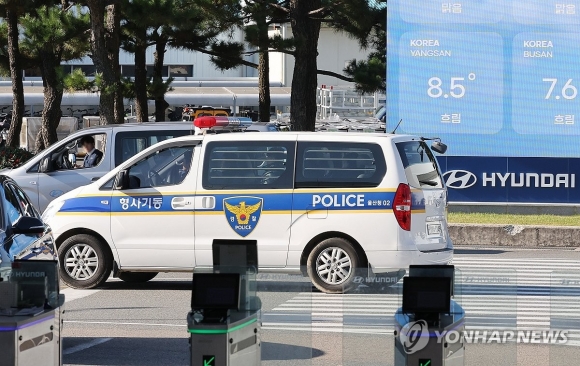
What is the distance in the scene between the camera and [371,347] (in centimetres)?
607

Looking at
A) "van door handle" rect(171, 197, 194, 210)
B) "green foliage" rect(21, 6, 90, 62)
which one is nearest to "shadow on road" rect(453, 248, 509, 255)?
"van door handle" rect(171, 197, 194, 210)

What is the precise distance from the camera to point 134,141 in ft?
51.7

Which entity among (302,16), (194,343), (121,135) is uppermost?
(302,16)

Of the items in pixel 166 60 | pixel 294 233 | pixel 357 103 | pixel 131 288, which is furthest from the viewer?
pixel 166 60

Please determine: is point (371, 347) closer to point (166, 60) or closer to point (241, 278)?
point (241, 278)

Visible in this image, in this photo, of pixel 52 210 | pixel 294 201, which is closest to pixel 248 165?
pixel 294 201

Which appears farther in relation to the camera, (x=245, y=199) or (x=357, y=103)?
(x=357, y=103)

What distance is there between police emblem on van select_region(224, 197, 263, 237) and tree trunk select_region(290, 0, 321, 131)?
14.7 metres

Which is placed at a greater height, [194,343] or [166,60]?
[166,60]

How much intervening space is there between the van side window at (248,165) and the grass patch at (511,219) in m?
7.13

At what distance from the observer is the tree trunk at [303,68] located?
2688 cm

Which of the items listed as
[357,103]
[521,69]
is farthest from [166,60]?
[521,69]

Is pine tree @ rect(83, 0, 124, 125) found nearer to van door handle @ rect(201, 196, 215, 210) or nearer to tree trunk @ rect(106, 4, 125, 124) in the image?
tree trunk @ rect(106, 4, 125, 124)

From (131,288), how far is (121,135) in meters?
3.59
